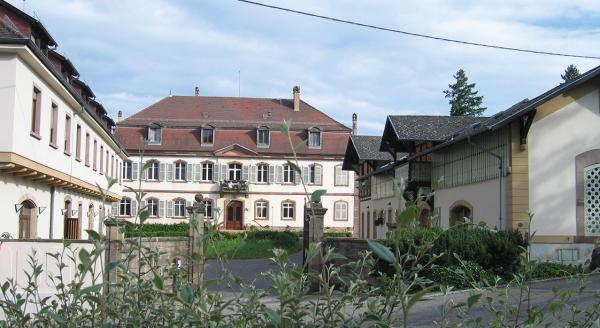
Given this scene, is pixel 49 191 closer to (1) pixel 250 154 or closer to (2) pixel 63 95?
(2) pixel 63 95

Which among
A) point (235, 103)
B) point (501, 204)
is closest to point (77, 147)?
point (501, 204)

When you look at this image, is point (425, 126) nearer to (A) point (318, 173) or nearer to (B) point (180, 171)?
(A) point (318, 173)

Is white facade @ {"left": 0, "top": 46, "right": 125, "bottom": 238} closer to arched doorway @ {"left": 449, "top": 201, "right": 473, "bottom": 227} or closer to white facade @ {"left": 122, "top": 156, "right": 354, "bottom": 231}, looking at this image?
arched doorway @ {"left": 449, "top": 201, "right": 473, "bottom": 227}

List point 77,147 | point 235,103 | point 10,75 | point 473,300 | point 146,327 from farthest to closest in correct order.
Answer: point 235,103, point 77,147, point 10,75, point 146,327, point 473,300

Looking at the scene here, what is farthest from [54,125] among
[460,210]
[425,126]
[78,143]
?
[425,126]

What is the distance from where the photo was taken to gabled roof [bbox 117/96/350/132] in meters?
64.2

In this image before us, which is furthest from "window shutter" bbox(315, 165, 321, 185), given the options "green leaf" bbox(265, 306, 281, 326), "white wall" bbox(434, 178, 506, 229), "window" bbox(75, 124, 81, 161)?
"green leaf" bbox(265, 306, 281, 326)

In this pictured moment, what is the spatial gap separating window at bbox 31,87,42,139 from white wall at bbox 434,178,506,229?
11667 mm

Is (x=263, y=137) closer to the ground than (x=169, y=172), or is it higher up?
higher up

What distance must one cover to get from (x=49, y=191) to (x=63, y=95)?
3274 millimetres

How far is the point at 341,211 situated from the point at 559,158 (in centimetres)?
4361

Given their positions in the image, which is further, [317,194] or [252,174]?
[252,174]

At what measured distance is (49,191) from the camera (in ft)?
78.0

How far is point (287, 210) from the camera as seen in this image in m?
62.7
